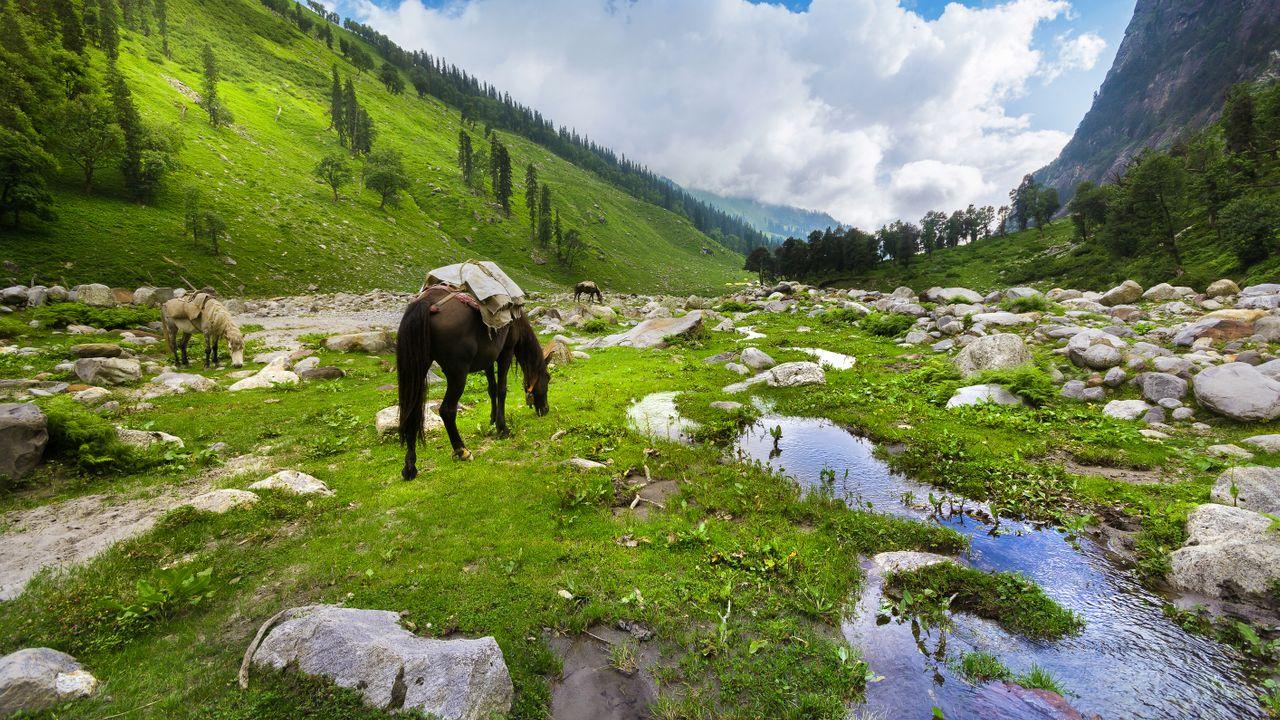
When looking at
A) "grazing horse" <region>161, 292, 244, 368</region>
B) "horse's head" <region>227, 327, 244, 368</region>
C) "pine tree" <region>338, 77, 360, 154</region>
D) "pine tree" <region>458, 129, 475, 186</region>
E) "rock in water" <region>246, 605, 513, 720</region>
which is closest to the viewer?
"rock in water" <region>246, 605, 513, 720</region>

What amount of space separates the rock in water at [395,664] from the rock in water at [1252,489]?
35.3 feet

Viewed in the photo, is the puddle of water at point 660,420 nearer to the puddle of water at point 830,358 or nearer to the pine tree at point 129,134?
the puddle of water at point 830,358

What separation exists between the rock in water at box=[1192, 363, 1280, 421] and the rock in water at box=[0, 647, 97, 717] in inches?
744

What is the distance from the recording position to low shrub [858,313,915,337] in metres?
24.4

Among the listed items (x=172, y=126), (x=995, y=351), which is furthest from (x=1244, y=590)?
(x=172, y=126)

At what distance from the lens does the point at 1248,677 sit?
13.6 feet

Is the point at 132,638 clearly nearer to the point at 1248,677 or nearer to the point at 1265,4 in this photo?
the point at 1248,677

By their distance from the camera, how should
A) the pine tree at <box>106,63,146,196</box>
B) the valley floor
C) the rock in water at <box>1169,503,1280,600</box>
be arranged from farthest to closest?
the pine tree at <box>106,63,146,196</box>, the rock in water at <box>1169,503,1280,600</box>, the valley floor

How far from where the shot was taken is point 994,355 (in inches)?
565

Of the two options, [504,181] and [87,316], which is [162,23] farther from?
[87,316]

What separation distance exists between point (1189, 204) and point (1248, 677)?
7696 centimetres

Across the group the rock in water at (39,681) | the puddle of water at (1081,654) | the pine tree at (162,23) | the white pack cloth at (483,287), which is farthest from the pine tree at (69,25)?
the puddle of water at (1081,654)

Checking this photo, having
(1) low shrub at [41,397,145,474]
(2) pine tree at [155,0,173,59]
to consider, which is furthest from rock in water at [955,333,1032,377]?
(2) pine tree at [155,0,173,59]

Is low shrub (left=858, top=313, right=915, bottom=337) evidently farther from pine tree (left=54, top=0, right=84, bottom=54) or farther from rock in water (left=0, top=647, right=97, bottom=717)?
pine tree (left=54, top=0, right=84, bottom=54)
